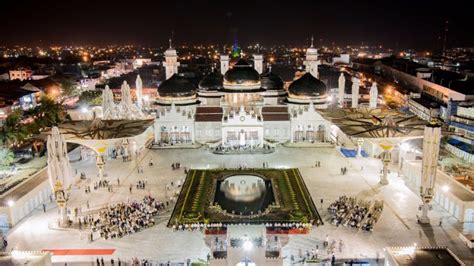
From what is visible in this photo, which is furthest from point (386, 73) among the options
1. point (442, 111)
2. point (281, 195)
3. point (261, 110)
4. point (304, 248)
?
point (304, 248)

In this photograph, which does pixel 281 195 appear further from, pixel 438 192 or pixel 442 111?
pixel 442 111

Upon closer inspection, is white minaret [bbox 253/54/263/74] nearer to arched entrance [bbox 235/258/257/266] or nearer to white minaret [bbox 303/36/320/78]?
white minaret [bbox 303/36/320/78]

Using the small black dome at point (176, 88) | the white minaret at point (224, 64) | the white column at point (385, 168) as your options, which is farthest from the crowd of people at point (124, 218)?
the white minaret at point (224, 64)

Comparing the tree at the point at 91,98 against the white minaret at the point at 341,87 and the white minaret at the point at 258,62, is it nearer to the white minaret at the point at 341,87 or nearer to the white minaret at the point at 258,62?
the white minaret at the point at 258,62

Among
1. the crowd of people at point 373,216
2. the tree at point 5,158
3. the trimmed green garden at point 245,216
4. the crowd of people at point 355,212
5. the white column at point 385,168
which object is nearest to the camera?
the crowd of people at point 373,216

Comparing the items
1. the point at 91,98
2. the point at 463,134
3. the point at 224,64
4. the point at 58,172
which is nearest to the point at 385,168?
the point at 463,134

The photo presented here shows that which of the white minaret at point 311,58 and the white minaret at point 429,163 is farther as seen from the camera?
the white minaret at point 311,58
